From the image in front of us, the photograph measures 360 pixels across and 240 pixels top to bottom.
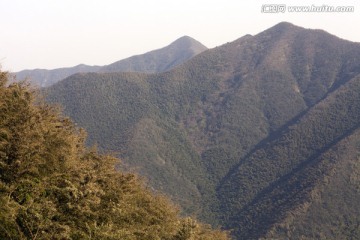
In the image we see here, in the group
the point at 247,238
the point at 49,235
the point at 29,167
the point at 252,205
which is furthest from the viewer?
the point at 252,205

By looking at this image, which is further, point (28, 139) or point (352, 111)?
point (352, 111)

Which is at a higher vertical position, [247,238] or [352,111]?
[352,111]

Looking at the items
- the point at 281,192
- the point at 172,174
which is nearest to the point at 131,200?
the point at 281,192

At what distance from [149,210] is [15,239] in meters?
16.3

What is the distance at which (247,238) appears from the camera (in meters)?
144

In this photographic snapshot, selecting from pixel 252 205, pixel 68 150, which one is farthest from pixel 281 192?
pixel 68 150

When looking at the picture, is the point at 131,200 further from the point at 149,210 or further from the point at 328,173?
the point at 328,173

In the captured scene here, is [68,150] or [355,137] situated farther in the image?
[355,137]

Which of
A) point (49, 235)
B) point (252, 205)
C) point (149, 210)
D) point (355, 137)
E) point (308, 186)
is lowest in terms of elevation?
point (252, 205)

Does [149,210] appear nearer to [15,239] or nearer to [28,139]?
[28,139]

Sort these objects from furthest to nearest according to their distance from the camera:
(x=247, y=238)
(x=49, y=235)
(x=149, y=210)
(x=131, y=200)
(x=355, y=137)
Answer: (x=355, y=137)
(x=247, y=238)
(x=149, y=210)
(x=131, y=200)
(x=49, y=235)

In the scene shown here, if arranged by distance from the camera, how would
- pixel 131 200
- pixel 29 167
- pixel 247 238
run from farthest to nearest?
pixel 247 238 < pixel 131 200 < pixel 29 167

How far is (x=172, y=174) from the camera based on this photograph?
197500mm

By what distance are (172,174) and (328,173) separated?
3049 inches
